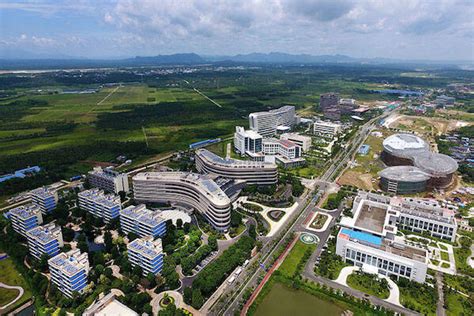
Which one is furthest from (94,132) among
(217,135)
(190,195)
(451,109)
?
(451,109)

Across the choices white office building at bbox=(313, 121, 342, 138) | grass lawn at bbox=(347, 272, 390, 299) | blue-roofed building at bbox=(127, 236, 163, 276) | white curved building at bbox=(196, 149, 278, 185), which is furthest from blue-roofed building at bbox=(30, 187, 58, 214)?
white office building at bbox=(313, 121, 342, 138)

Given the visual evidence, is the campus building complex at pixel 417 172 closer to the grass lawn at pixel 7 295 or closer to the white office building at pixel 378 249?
the white office building at pixel 378 249

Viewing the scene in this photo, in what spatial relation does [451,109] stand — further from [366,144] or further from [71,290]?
[71,290]

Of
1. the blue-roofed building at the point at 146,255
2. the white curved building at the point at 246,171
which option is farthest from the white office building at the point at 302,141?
the blue-roofed building at the point at 146,255

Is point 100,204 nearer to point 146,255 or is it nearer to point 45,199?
Result: point 45,199

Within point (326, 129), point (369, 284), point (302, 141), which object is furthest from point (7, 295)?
point (326, 129)

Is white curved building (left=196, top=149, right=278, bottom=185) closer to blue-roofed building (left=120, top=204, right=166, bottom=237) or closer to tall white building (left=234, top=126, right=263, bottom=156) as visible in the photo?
blue-roofed building (left=120, top=204, right=166, bottom=237)
